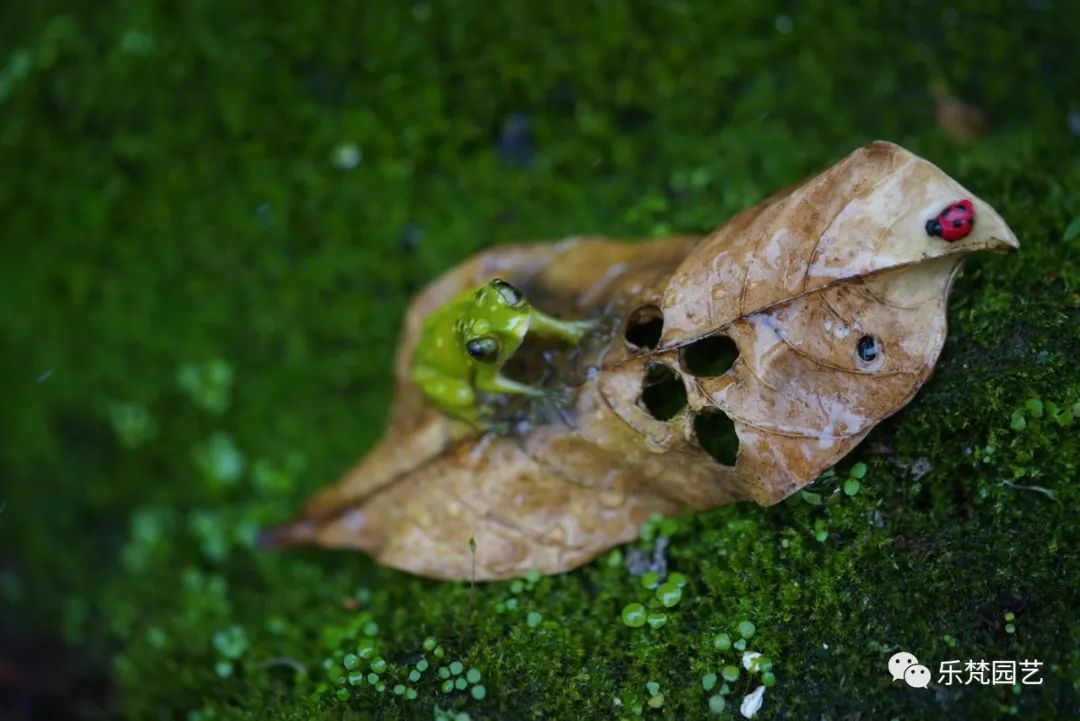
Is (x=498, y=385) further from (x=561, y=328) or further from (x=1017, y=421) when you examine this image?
(x=1017, y=421)

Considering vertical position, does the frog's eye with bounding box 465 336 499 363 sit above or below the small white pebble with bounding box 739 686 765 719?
above

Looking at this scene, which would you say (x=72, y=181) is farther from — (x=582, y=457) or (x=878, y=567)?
(x=878, y=567)

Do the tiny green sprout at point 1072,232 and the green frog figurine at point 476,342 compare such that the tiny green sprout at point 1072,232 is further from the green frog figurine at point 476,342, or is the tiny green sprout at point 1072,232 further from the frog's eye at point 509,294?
the frog's eye at point 509,294

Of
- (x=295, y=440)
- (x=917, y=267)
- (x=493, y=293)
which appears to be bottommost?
(x=295, y=440)

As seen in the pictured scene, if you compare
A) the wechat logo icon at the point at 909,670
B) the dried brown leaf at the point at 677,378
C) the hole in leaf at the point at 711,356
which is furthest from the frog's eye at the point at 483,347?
the wechat logo icon at the point at 909,670

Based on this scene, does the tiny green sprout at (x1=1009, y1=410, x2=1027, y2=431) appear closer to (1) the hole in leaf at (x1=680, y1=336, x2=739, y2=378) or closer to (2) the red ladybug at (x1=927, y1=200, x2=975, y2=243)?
(2) the red ladybug at (x1=927, y1=200, x2=975, y2=243)

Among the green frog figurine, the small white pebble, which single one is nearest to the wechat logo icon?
the small white pebble

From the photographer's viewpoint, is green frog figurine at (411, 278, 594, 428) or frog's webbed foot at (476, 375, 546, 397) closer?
green frog figurine at (411, 278, 594, 428)

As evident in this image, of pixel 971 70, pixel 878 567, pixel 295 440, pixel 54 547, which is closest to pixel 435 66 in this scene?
pixel 295 440
